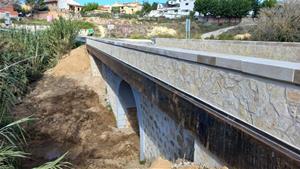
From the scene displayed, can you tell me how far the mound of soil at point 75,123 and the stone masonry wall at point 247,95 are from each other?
8456 mm

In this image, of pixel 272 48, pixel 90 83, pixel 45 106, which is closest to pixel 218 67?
pixel 272 48

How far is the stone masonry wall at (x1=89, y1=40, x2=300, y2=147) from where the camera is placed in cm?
232

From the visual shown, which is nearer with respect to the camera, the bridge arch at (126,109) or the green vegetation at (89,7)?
the bridge arch at (126,109)

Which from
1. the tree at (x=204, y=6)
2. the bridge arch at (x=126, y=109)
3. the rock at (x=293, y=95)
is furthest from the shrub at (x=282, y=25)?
the tree at (x=204, y=6)

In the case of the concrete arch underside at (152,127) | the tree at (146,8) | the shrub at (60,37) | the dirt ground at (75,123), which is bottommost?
the dirt ground at (75,123)

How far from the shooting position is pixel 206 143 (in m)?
3.45

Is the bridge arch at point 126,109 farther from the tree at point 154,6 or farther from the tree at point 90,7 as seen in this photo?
the tree at point 154,6

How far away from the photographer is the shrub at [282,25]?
17.0 m

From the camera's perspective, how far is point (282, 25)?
1741 centimetres

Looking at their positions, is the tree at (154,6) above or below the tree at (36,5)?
above

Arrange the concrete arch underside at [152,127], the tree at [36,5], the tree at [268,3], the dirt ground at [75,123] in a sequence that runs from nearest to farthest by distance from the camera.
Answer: the concrete arch underside at [152,127], the dirt ground at [75,123], the tree at [268,3], the tree at [36,5]

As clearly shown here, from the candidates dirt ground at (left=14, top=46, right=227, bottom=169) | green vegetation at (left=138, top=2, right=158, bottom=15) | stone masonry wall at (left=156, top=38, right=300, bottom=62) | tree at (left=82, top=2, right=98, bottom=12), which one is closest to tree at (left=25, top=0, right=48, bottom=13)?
tree at (left=82, top=2, right=98, bottom=12)

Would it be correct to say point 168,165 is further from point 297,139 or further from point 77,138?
point 77,138

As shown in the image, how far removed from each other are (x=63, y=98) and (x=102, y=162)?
7270 millimetres
